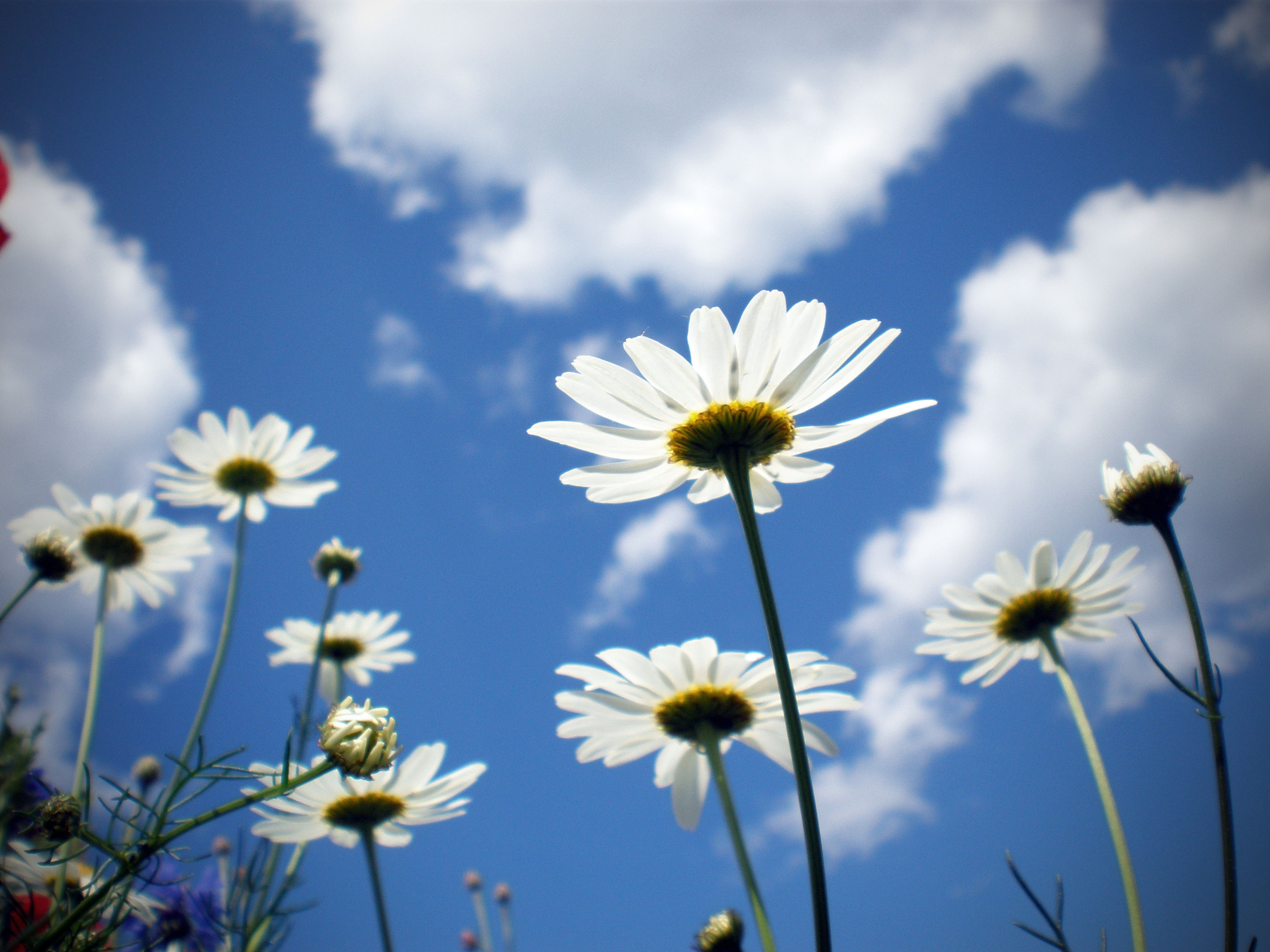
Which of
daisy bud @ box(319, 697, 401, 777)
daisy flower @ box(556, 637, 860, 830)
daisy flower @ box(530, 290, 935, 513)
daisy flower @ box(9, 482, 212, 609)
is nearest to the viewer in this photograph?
daisy bud @ box(319, 697, 401, 777)

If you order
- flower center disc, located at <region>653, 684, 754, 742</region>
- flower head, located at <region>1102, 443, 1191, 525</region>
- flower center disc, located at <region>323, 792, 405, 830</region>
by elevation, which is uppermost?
flower head, located at <region>1102, 443, 1191, 525</region>

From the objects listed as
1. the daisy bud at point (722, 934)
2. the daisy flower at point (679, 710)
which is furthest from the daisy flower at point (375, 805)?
the daisy bud at point (722, 934)

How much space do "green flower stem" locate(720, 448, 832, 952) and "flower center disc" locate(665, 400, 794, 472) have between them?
319mm

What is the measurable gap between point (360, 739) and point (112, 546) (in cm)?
241

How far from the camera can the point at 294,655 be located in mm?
3158

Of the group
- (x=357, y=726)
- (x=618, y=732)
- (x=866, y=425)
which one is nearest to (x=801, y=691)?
(x=618, y=732)

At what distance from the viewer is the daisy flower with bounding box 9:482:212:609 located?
264 cm

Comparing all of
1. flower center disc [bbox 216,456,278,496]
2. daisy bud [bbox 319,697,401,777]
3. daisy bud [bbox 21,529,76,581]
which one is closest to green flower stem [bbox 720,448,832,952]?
daisy bud [bbox 319,697,401,777]

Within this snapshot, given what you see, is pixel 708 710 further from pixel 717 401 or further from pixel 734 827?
pixel 717 401

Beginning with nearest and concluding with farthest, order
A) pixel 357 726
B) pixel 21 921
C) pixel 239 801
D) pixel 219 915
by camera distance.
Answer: pixel 239 801
pixel 357 726
pixel 21 921
pixel 219 915

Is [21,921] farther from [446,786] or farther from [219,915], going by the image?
[219,915]

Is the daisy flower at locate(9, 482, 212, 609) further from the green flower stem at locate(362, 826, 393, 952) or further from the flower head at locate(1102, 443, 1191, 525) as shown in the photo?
the flower head at locate(1102, 443, 1191, 525)

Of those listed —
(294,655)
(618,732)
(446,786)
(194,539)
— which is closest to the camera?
(618,732)

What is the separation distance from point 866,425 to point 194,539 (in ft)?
8.96
